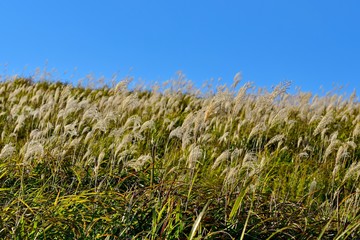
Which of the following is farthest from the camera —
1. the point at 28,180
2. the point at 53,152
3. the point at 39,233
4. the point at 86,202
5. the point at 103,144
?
the point at 103,144

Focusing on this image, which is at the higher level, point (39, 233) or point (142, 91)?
point (142, 91)

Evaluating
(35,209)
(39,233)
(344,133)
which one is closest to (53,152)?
(35,209)

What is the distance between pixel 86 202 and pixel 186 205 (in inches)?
28.8

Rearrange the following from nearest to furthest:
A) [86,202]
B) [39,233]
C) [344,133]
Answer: [39,233], [86,202], [344,133]

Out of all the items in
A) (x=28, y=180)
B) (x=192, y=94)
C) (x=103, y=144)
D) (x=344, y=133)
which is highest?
(x=192, y=94)

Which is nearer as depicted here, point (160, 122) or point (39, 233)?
point (39, 233)

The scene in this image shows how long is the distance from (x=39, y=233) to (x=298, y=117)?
6383 mm

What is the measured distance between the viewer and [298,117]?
29.8 feet

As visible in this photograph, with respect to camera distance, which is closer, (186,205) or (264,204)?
(186,205)

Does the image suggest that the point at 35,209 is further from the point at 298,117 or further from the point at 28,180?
the point at 298,117

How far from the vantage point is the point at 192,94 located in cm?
1223

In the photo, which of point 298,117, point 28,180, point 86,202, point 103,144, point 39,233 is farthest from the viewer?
point 298,117

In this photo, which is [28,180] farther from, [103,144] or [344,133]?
[344,133]

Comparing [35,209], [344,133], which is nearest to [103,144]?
[35,209]
